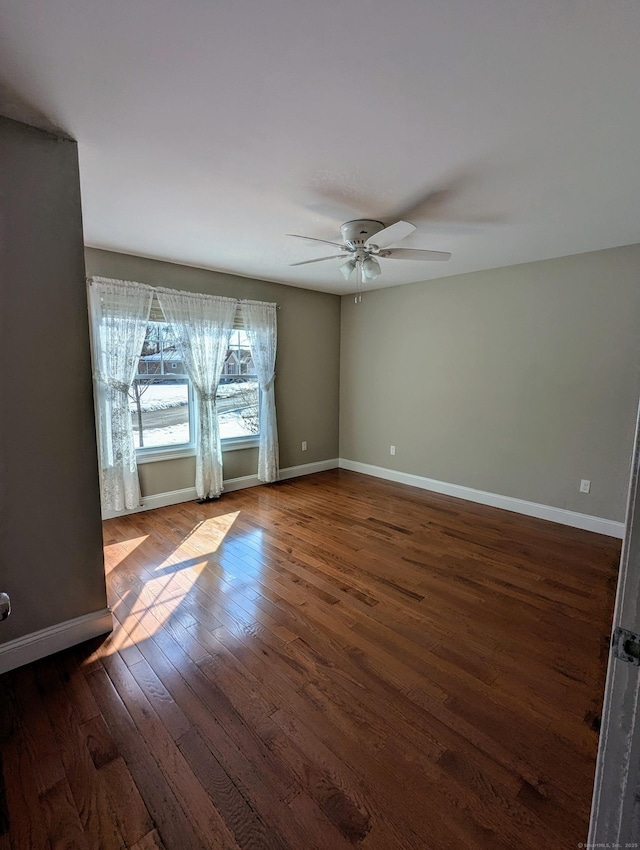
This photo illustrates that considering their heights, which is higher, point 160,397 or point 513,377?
point 513,377

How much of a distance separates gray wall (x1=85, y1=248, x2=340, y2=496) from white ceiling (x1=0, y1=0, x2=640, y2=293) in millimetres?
1113

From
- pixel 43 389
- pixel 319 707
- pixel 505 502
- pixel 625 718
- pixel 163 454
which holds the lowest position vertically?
pixel 319 707

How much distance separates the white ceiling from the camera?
120 cm

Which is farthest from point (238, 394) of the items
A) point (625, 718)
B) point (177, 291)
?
point (625, 718)

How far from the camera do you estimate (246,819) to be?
1228 mm

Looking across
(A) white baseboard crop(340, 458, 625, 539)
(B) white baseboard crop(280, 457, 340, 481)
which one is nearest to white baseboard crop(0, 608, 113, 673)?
(B) white baseboard crop(280, 457, 340, 481)

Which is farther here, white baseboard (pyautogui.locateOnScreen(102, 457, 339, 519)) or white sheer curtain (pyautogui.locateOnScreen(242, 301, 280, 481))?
white sheer curtain (pyautogui.locateOnScreen(242, 301, 280, 481))

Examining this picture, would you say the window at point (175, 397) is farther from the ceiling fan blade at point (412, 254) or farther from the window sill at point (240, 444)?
the ceiling fan blade at point (412, 254)

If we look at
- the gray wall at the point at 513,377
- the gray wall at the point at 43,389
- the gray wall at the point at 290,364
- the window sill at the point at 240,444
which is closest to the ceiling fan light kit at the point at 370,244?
the gray wall at the point at 43,389

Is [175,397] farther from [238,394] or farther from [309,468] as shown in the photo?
[309,468]

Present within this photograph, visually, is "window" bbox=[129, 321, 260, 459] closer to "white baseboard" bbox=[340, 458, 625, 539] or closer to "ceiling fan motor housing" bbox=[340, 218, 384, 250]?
"white baseboard" bbox=[340, 458, 625, 539]

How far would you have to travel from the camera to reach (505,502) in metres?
4.01

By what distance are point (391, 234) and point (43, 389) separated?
2.14 metres

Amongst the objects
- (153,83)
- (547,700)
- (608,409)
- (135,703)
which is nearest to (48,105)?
(153,83)
